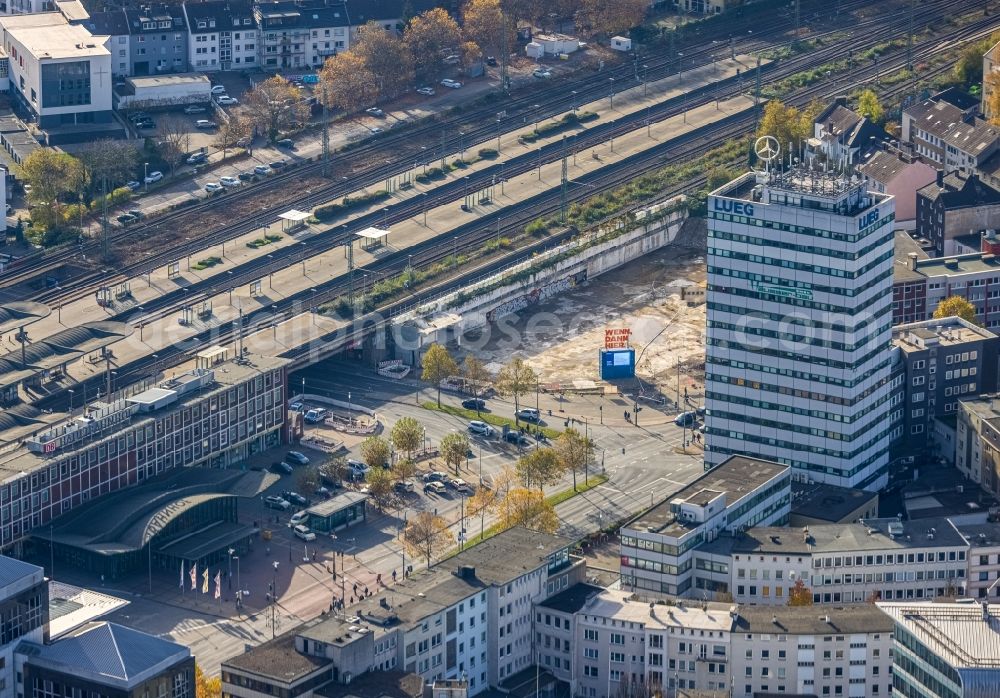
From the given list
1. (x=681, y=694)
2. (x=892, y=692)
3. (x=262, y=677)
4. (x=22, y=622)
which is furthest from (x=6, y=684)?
(x=892, y=692)

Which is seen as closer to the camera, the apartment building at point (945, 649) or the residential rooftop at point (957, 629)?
the apartment building at point (945, 649)

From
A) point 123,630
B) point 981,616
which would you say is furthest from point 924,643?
point 123,630

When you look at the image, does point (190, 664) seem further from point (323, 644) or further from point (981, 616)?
point (981, 616)

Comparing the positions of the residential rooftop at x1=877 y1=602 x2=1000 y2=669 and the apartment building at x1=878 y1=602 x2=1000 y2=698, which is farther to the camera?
the residential rooftop at x1=877 y1=602 x2=1000 y2=669

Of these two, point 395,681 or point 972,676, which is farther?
point 395,681

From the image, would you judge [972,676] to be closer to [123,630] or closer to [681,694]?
[681,694]

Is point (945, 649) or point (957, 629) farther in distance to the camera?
point (957, 629)
